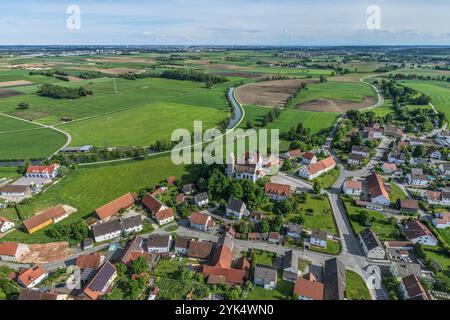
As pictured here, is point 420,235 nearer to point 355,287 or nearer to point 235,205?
point 355,287

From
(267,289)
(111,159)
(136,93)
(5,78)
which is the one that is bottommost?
(267,289)

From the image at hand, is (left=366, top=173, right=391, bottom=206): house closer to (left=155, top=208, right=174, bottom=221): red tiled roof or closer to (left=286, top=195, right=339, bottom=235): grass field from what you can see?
(left=286, top=195, right=339, bottom=235): grass field

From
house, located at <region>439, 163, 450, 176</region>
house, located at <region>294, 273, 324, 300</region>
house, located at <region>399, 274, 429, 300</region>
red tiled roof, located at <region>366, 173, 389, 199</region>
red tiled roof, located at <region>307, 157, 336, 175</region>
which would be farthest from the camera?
house, located at <region>439, 163, 450, 176</region>

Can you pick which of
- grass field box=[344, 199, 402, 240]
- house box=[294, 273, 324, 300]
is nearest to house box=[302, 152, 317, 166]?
grass field box=[344, 199, 402, 240]

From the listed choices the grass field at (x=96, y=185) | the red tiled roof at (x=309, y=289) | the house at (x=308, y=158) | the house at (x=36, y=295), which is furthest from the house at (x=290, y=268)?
the house at (x=308, y=158)
